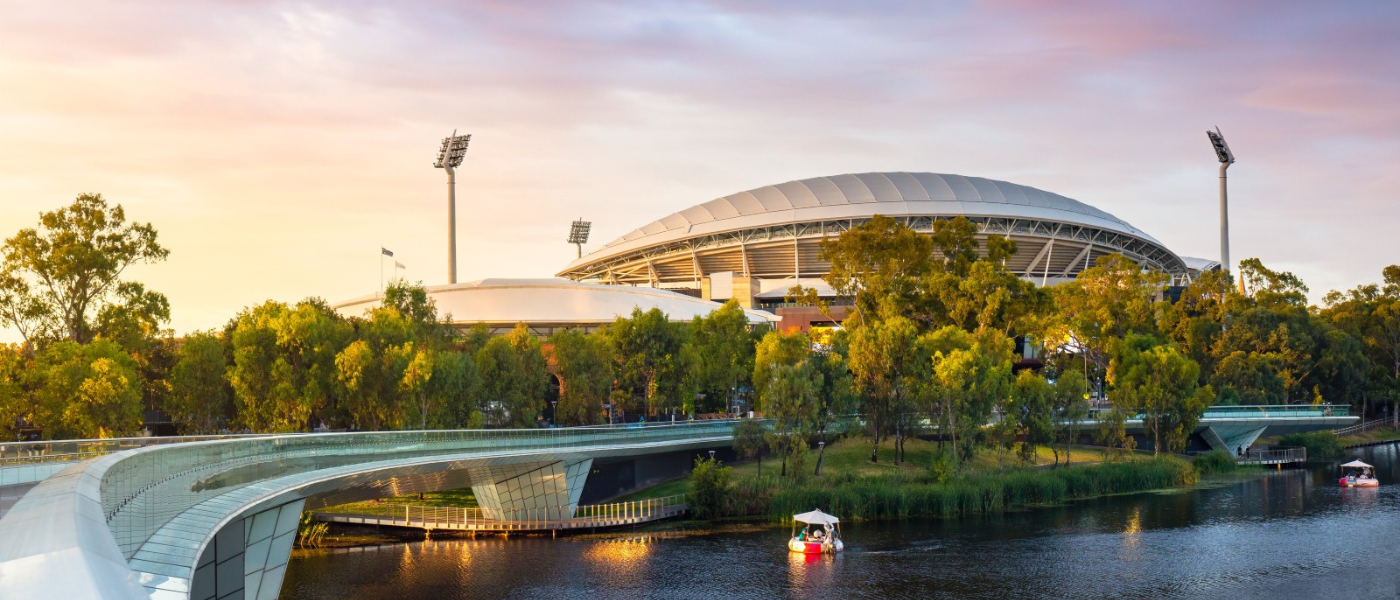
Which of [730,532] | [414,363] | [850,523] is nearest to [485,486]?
[414,363]

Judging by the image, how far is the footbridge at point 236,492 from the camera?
28.8 ft

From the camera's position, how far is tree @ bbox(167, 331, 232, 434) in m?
58.1

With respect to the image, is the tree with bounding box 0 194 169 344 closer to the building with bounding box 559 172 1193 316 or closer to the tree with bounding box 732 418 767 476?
the tree with bounding box 732 418 767 476

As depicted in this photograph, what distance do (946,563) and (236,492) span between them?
29487 mm

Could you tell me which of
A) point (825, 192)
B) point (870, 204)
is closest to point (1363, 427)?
point (870, 204)

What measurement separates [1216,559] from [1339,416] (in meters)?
60.2

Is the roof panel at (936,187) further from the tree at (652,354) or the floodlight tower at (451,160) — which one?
the tree at (652,354)

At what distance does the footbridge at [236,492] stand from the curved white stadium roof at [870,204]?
74.4 m

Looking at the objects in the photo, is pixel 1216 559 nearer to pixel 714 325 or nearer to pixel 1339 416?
pixel 714 325

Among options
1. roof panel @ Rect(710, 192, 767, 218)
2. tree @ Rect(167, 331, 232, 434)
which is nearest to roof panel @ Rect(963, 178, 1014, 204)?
roof panel @ Rect(710, 192, 767, 218)

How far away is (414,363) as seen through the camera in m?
58.4

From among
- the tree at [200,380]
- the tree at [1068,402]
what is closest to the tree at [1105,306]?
the tree at [1068,402]

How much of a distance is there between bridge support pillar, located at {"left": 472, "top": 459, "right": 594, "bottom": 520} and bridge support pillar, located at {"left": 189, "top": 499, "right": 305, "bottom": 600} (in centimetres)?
2116

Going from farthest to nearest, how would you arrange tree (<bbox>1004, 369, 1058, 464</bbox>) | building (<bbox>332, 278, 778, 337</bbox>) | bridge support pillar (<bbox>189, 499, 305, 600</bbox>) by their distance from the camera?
building (<bbox>332, 278, 778, 337</bbox>) → tree (<bbox>1004, 369, 1058, 464</bbox>) → bridge support pillar (<bbox>189, 499, 305, 600</bbox>)
